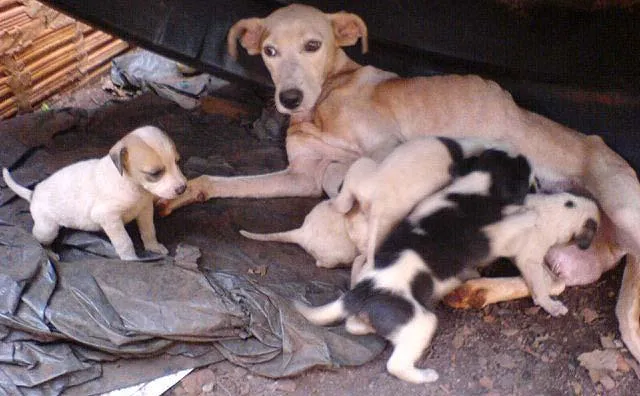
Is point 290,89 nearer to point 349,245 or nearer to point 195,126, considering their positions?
point 349,245

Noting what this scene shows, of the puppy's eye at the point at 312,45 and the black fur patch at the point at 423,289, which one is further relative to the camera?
the puppy's eye at the point at 312,45

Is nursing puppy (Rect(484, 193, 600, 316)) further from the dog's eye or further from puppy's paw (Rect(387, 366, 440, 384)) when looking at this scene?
the dog's eye

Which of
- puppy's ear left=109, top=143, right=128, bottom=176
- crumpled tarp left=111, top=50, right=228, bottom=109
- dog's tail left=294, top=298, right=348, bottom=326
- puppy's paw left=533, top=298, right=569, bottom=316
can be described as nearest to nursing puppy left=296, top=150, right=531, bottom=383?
dog's tail left=294, top=298, right=348, bottom=326

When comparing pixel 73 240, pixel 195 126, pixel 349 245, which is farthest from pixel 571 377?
pixel 195 126

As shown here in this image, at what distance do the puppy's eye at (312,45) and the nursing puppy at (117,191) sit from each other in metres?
0.93

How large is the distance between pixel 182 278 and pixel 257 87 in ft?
7.27

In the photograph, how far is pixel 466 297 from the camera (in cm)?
279

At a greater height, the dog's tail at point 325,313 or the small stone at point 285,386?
the dog's tail at point 325,313

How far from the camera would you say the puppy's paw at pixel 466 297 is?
2.79 meters

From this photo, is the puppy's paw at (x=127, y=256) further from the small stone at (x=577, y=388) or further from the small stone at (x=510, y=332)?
the small stone at (x=577, y=388)

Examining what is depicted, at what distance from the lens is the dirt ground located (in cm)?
255

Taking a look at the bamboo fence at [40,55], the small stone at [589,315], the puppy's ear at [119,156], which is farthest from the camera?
the bamboo fence at [40,55]

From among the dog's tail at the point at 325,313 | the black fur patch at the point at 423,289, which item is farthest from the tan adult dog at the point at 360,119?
the black fur patch at the point at 423,289

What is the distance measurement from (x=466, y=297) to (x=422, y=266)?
454 millimetres
